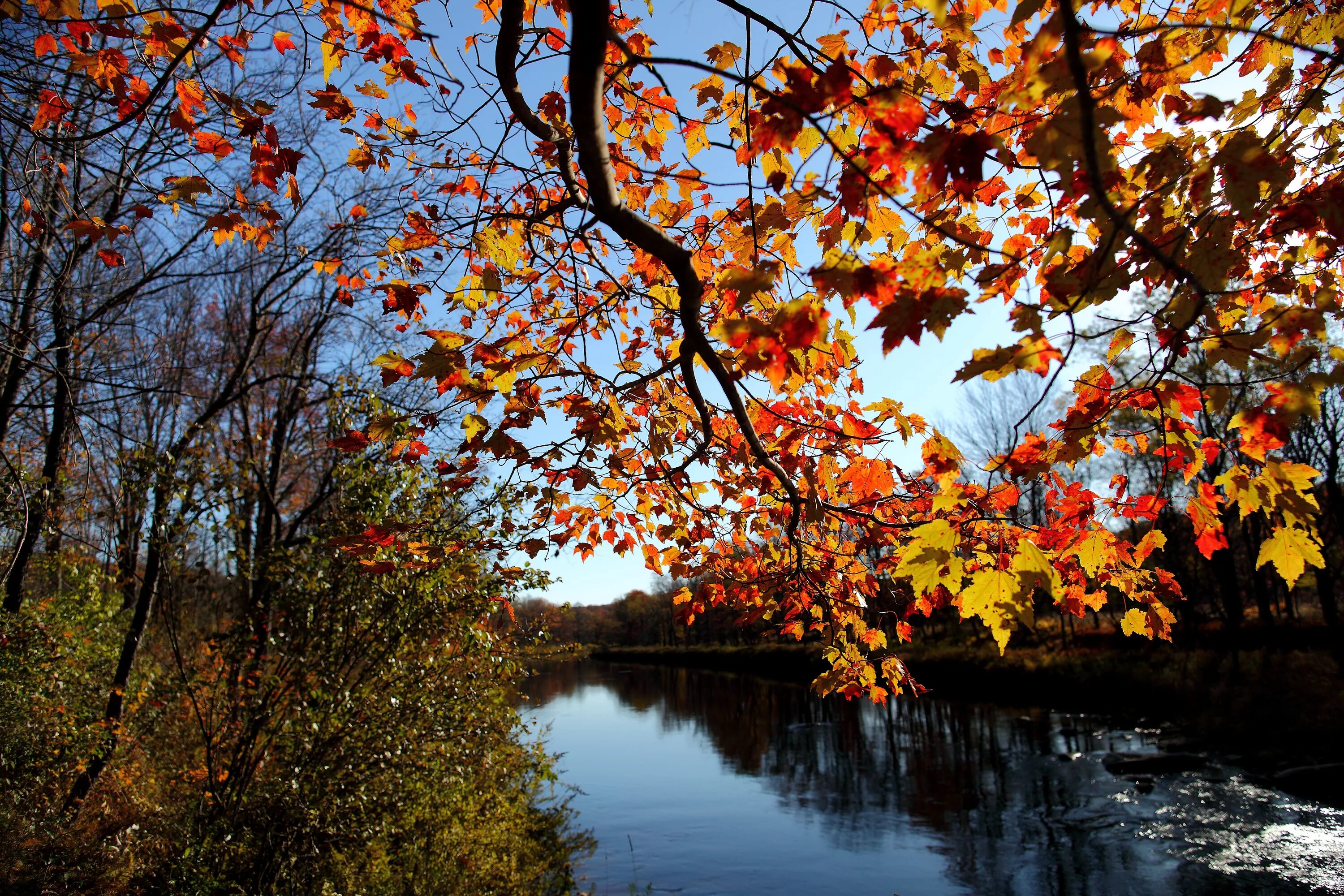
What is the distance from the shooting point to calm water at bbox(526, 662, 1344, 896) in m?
8.16

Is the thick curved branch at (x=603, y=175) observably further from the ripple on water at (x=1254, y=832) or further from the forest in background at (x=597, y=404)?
the ripple on water at (x=1254, y=832)

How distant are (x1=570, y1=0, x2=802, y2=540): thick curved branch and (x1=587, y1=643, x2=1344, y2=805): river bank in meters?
5.87

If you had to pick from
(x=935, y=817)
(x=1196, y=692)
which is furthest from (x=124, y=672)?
(x=1196, y=692)

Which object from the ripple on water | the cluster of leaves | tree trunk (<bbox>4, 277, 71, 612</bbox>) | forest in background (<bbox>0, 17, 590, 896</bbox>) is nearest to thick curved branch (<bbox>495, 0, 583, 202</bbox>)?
the cluster of leaves

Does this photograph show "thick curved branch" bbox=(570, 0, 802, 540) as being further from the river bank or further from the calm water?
the calm water

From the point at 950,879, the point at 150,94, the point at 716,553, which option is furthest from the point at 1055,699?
the point at 150,94

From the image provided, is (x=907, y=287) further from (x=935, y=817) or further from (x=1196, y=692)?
(x=1196, y=692)

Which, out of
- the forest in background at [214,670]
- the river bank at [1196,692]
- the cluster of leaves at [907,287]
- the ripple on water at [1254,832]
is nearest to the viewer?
the cluster of leaves at [907,287]

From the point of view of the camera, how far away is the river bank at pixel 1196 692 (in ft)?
36.6

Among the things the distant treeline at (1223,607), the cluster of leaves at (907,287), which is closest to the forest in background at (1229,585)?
the distant treeline at (1223,607)

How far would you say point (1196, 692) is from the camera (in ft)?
48.1

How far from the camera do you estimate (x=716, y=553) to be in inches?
160

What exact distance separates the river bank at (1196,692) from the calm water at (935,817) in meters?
0.83

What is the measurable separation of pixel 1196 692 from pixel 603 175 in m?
18.5
